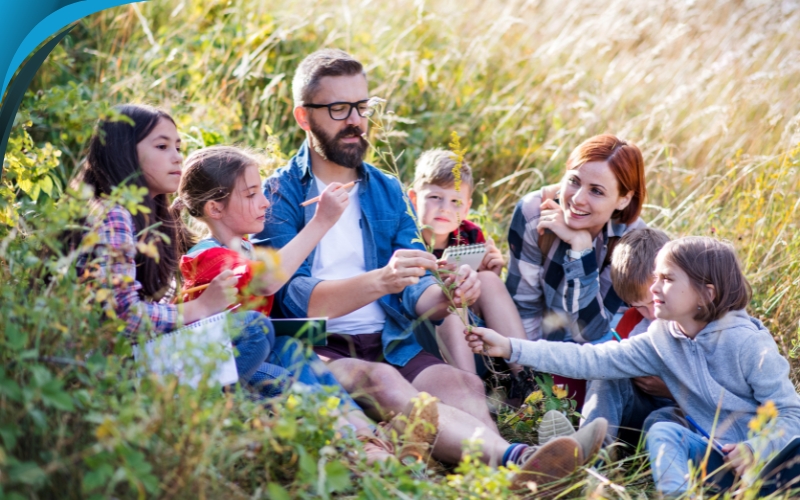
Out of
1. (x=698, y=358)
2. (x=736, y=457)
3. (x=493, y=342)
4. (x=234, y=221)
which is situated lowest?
(x=736, y=457)

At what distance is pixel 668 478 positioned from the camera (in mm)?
2395

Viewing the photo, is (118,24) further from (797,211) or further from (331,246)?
(797,211)

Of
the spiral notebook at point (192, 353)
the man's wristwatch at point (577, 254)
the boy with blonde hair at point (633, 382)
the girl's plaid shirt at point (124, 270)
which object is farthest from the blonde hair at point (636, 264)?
the girl's plaid shirt at point (124, 270)

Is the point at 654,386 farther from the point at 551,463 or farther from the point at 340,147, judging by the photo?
the point at 340,147

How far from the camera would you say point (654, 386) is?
117 inches

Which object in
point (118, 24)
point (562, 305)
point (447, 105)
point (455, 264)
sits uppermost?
point (118, 24)

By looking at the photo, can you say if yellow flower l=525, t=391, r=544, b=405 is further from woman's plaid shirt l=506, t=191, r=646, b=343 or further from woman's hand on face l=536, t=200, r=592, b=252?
woman's hand on face l=536, t=200, r=592, b=252

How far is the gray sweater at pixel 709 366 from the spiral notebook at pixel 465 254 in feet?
1.45

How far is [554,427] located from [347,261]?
1106 millimetres

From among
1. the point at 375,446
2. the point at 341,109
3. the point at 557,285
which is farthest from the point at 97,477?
the point at 557,285

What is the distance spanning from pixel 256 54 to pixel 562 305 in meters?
2.92

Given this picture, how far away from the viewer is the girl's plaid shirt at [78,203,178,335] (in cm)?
223

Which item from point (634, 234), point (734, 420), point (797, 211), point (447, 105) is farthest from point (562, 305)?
point (447, 105)

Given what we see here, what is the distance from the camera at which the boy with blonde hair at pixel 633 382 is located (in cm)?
294
